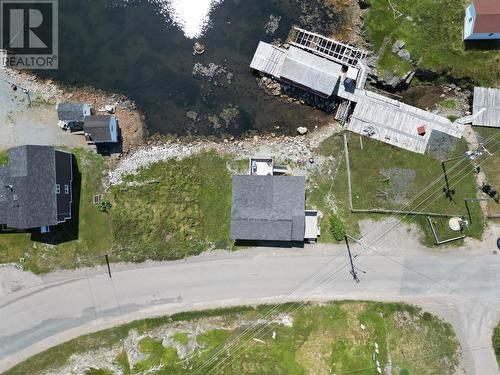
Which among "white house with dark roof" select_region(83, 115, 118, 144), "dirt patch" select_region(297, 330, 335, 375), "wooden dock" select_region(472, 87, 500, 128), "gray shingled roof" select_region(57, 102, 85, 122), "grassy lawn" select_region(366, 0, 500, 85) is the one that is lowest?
"dirt patch" select_region(297, 330, 335, 375)

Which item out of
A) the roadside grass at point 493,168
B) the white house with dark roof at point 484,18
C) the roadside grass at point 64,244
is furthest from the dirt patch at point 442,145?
the roadside grass at point 64,244

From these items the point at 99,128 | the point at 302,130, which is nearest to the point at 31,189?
the point at 99,128

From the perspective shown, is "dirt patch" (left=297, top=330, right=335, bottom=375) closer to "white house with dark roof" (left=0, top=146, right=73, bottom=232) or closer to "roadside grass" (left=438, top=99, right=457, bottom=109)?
"roadside grass" (left=438, top=99, right=457, bottom=109)

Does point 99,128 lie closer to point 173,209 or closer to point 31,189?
point 31,189

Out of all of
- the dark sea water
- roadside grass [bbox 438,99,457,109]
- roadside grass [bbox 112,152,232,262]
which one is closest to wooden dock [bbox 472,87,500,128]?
roadside grass [bbox 438,99,457,109]

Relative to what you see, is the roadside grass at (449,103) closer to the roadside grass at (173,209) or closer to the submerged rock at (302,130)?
the submerged rock at (302,130)
